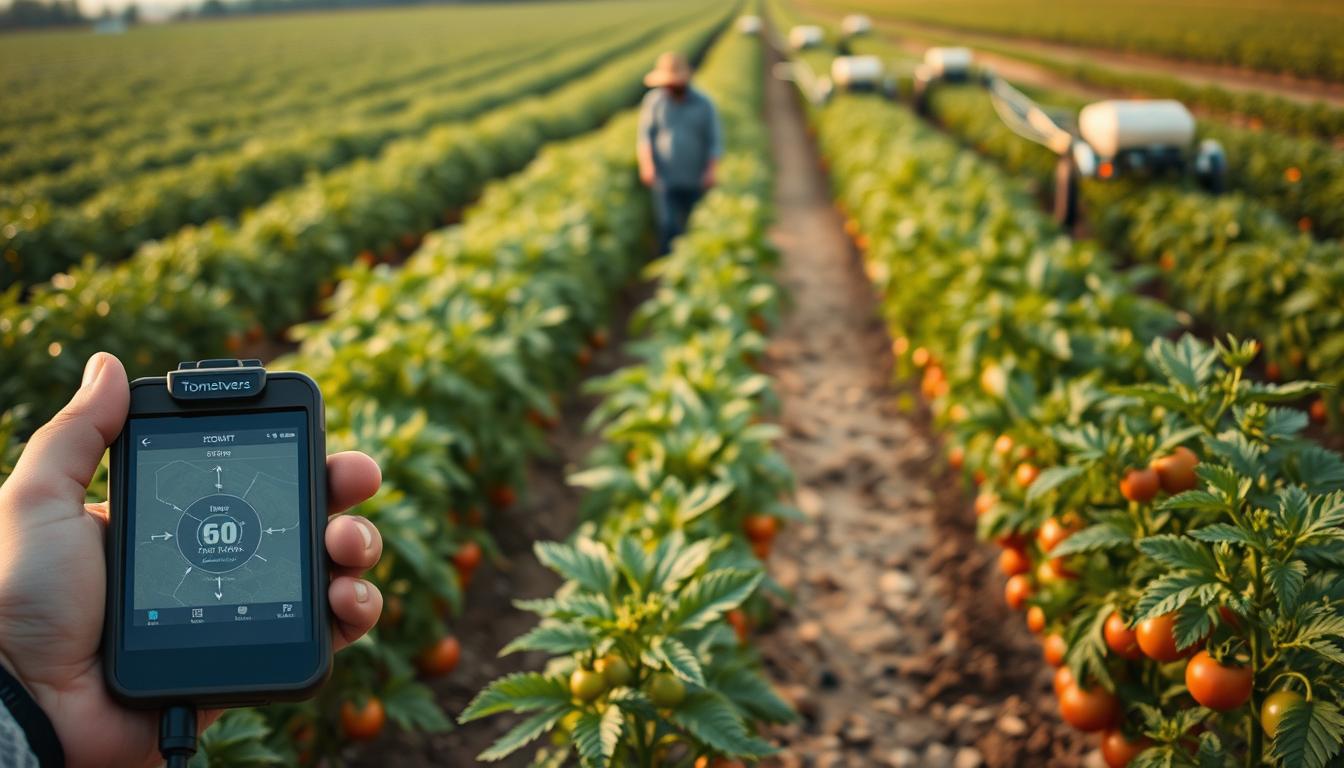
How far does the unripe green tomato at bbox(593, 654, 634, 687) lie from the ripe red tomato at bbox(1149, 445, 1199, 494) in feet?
5.34

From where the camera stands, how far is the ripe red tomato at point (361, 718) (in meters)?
2.87

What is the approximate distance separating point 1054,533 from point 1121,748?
68cm

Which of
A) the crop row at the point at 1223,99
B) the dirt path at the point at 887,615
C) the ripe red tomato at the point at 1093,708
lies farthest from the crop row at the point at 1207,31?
the ripe red tomato at the point at 1093,708

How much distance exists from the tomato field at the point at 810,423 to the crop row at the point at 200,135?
1031mm

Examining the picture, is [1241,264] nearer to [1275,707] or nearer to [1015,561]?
[1015,561]

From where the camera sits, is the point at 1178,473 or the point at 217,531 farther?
the point at 1178,473

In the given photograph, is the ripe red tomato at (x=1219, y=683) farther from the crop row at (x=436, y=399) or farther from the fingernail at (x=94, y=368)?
the fingernail at (x=94, y=368)

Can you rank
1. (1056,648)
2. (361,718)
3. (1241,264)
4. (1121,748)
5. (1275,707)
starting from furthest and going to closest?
(1241,264), (1056,648), (361,718), (1121,748), (1275,707)

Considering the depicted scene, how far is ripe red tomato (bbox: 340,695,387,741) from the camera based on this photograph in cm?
287

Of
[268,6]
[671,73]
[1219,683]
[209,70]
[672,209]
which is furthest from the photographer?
[268,6]

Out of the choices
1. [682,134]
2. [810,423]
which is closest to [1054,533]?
[810,423]

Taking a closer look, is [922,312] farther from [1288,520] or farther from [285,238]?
[285,238]

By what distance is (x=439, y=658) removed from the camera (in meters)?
3.41

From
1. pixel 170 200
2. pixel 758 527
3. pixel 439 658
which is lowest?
pixel 439 658
